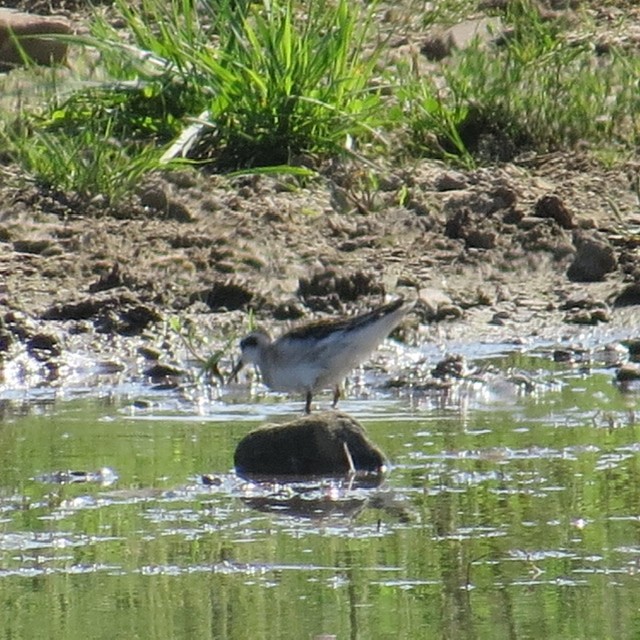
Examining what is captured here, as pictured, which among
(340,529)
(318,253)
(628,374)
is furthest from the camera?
(318,253)

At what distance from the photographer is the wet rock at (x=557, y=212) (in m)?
10.6

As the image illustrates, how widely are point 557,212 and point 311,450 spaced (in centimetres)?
368

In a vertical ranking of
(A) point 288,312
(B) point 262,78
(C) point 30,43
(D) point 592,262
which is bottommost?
(A) point 288,312

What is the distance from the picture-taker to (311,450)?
734 cm

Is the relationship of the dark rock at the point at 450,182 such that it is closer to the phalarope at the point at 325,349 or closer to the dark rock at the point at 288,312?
the dark rock at the point at 288,312

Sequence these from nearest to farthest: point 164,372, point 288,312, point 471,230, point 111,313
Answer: point 164,372
point 111,313
point 288,312
point 471,230

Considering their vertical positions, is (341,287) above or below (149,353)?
above

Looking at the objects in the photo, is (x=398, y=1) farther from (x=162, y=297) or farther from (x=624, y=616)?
(x=624, y=616)

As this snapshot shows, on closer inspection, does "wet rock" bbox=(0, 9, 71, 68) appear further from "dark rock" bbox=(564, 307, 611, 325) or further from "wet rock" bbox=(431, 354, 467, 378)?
"wet rock" bbox=(431, 354, 467, 378)

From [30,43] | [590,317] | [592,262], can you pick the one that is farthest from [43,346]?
[30,43]

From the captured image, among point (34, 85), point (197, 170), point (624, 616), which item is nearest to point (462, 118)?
point (197, 170)

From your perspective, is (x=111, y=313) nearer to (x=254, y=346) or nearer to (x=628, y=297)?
(x=254, y=346)

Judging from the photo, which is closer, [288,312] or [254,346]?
[254,346]

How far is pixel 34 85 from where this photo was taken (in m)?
11.7
